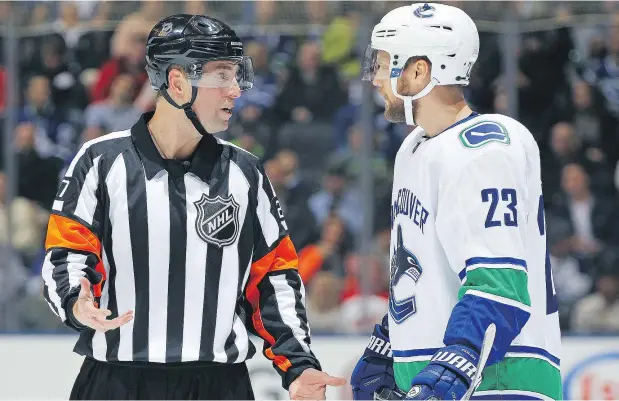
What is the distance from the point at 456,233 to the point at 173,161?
2.58 feet

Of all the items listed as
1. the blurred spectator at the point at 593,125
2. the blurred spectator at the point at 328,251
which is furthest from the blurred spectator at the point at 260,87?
the blurred spectator at the point at 593,125

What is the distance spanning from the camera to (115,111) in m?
7.02

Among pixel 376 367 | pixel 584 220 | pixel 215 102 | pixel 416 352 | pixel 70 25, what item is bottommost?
pixel 584 220

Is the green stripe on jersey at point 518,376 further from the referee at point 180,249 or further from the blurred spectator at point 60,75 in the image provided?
the blurred spectator at point 60,75

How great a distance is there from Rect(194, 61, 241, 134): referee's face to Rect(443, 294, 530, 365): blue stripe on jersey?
83 centimetres

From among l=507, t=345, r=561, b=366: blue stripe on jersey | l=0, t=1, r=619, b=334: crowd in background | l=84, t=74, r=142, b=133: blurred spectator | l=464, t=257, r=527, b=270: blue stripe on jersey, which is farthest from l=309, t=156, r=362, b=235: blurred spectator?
l=464, t=257, r=527, b=270: blue stripe on jersey

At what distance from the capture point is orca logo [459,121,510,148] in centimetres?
270

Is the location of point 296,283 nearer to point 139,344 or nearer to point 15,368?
point 139,344

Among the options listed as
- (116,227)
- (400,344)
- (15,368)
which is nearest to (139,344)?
(116,227)

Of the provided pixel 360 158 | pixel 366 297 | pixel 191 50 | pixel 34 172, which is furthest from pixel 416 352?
pixel 34 172

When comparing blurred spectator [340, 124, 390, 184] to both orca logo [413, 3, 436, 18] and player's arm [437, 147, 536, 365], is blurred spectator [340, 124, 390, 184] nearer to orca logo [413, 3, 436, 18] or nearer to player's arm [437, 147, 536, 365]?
orca logo [413, 3, 436, 18]

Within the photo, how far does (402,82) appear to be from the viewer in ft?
9.55

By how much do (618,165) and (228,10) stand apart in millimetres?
2456

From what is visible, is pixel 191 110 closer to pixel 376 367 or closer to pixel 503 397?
pixel 376 367
